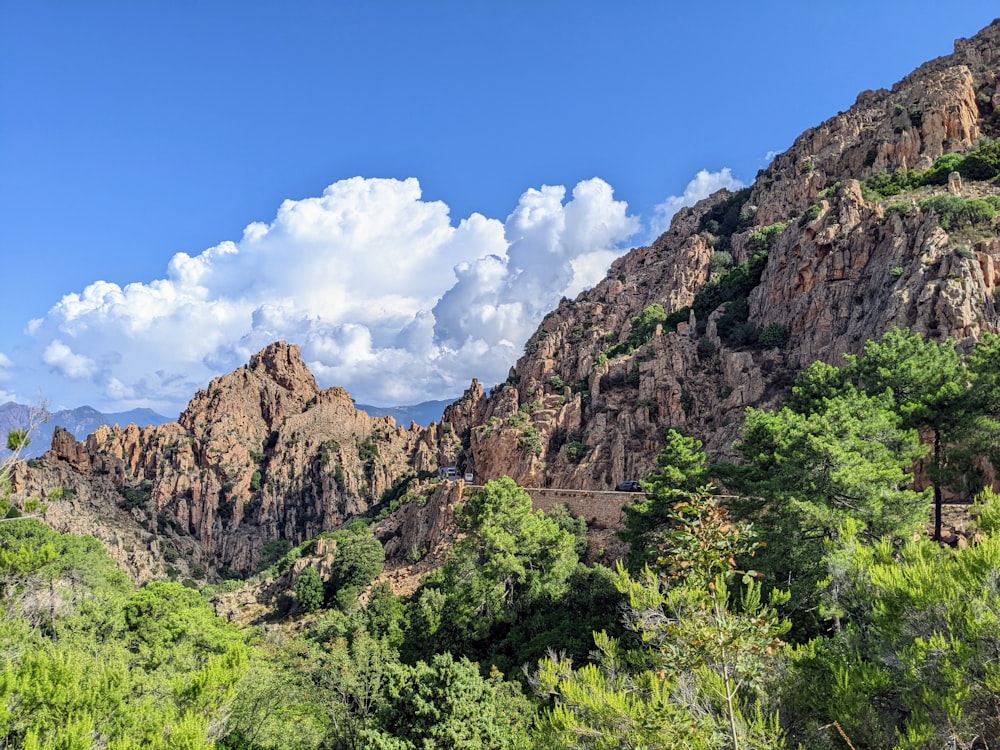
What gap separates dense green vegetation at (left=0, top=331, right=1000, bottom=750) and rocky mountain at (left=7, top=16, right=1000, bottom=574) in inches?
446

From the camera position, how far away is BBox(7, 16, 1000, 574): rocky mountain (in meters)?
37.6

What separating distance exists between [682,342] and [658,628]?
4405 cm

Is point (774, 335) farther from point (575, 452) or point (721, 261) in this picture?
point (721, 261)

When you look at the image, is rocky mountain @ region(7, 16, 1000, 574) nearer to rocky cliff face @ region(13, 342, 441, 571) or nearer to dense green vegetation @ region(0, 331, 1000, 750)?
rocky cliff face @ region(13, 342, 441, 571)

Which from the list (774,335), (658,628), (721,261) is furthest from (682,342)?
(658,628)

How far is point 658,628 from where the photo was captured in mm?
7383

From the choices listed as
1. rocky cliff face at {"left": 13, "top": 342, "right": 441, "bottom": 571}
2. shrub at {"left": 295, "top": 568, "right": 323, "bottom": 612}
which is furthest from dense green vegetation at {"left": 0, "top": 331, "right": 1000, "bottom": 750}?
rocky cliff face at {"left": 13, "top": 342, "right": 441, "bottom": 571}

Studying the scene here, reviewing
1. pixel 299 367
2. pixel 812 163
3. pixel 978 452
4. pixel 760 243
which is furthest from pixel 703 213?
pixel 299 367

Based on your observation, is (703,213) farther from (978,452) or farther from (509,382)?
(978,452)

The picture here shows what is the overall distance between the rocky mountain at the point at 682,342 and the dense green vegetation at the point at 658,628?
11.3 metres

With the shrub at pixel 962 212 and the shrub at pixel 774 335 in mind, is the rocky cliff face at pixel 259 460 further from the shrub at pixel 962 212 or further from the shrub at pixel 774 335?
the shrub at pixel 962 212

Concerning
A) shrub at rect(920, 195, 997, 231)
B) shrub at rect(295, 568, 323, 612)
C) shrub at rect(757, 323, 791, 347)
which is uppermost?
shrub at rect(920, 195, 997, 231)

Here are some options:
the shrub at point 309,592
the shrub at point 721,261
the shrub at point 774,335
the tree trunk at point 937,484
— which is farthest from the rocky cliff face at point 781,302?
the shrub at point 309,592

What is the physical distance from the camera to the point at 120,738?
36.6 ft
